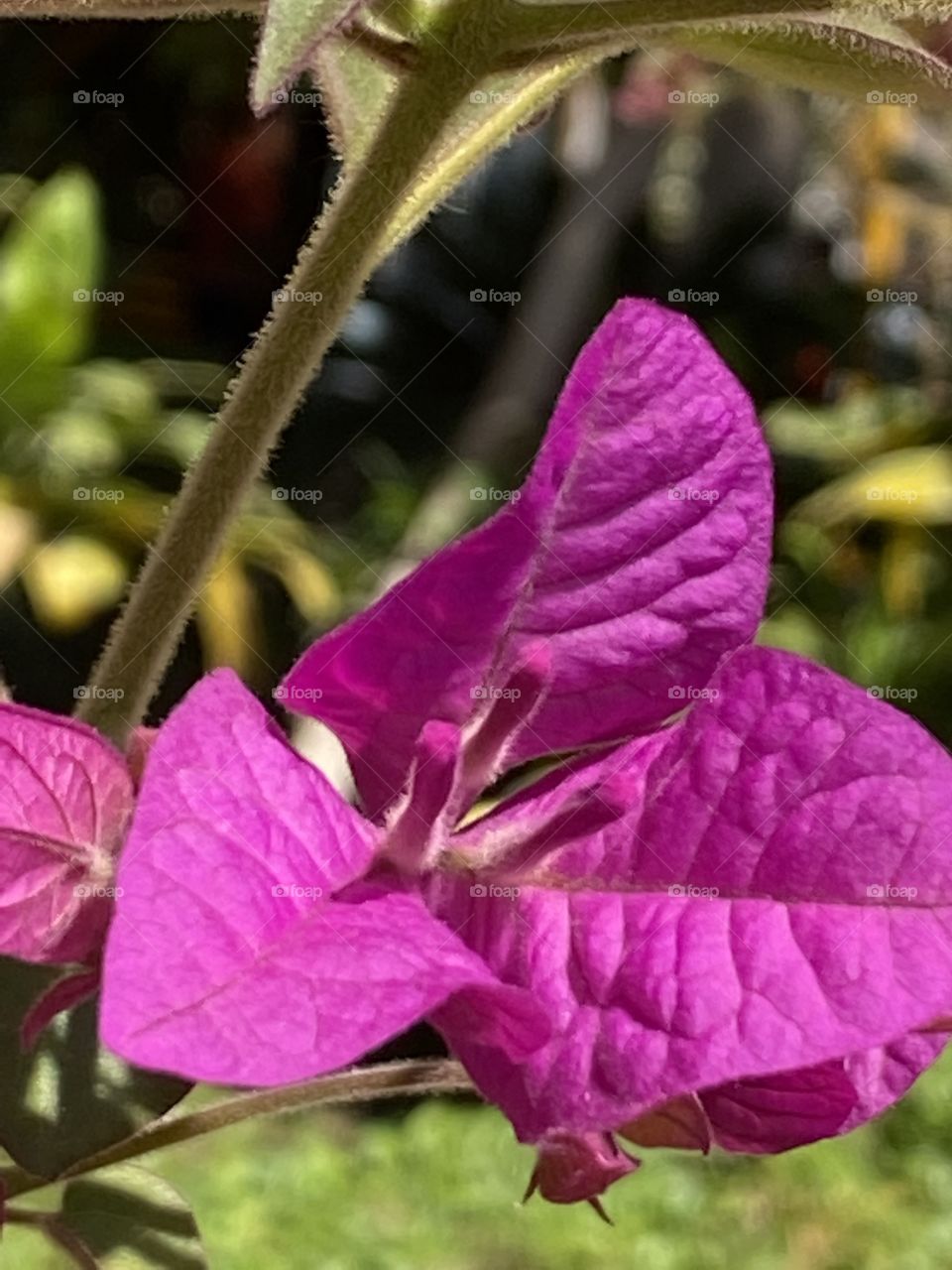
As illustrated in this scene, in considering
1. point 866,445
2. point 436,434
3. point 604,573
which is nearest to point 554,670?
point 604,573

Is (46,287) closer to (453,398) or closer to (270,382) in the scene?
(453,398)

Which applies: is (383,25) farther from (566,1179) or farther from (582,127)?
(582,127)

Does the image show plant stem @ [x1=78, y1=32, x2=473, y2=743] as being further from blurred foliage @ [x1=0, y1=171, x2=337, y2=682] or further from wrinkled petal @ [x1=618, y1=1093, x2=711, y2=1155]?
blurred foliage @ [x1=0, y1=171, x2=337, y2=682]
